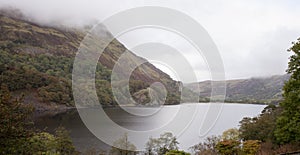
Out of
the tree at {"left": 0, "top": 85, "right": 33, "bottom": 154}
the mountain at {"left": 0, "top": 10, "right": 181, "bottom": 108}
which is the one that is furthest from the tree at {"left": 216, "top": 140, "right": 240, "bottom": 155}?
the tree at {"left": 0, "top": 85, "right": 33, "bottom": 154}

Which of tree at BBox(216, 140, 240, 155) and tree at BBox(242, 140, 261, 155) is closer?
tree at BBox(242, 140, 261, 155)

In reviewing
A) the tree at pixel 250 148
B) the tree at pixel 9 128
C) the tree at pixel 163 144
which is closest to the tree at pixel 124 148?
the tree at pixel 163 144

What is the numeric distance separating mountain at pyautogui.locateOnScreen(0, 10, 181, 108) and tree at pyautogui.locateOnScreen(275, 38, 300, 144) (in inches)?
666

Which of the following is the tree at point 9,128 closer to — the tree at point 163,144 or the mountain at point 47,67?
the tree at point 163,144

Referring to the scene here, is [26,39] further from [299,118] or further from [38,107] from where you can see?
[299,118]

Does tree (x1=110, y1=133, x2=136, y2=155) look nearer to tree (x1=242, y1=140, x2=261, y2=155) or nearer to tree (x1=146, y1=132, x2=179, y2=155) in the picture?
tree (x1=146, y1=132, x2=179, y2=155)

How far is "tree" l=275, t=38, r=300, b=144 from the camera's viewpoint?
14328 millimetres

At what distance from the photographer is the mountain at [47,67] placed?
304ft

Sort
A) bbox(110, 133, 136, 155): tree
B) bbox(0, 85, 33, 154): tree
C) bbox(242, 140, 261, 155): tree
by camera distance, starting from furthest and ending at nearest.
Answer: bbox(110, 133, 136, 155): tree < bbox(242, 140, 261, 155): tree < bbox(0, 85, 33, 154): tree

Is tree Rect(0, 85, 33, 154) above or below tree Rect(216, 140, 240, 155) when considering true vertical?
above

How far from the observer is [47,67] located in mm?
125625

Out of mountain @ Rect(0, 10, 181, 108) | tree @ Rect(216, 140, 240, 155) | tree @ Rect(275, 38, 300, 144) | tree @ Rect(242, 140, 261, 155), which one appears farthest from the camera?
mountain @ Rect(0, 10, 181, 108)

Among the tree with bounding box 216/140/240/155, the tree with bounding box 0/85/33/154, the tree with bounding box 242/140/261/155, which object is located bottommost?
the tree with bounding box 216/140/240/155

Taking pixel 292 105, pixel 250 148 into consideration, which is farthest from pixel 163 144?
pixel 292 105
